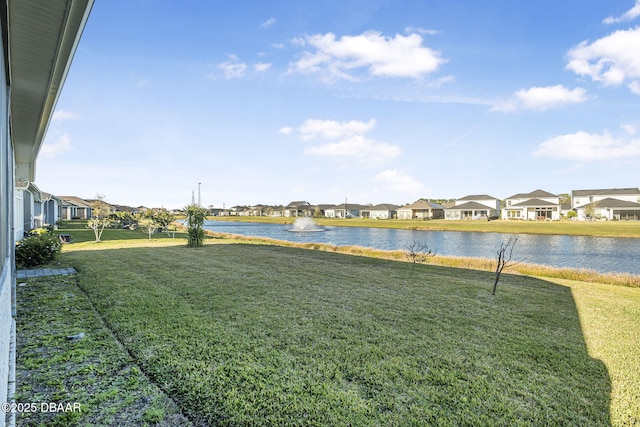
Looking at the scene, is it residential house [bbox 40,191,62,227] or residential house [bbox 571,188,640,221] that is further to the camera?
residential house [bbox 571,188,640,221]

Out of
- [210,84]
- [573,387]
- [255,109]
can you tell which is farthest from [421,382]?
[255,109]

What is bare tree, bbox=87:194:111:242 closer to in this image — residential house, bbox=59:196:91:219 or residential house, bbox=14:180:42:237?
residential house, bbox=14:180:42:237

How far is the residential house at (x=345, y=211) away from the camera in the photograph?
7944 cm

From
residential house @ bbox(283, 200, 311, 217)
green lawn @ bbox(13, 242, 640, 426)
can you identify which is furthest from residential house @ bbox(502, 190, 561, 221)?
green lawn @ bbox(13, 242, 640, 426)

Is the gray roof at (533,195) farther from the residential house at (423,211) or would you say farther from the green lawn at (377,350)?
the green lawn at (377,350)

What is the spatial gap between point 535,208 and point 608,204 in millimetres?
8885

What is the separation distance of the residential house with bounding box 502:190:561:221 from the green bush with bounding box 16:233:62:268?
57571 mm

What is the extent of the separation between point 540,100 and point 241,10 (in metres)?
15.4

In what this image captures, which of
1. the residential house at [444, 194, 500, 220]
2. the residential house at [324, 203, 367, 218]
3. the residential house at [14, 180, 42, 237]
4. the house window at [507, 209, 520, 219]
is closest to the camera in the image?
the residential house at [14, 180, 42, 237]

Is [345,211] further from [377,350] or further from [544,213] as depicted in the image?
[377,350]

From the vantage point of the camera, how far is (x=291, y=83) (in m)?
16.5

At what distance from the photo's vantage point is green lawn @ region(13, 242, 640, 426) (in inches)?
87.6

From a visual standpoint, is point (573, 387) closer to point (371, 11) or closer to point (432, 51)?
point (371, 11)

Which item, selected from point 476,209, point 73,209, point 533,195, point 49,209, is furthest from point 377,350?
point 533,195
